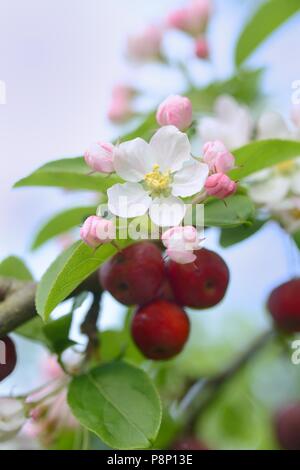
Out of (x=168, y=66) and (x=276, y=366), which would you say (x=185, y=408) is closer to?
→ (x=276, y=366)

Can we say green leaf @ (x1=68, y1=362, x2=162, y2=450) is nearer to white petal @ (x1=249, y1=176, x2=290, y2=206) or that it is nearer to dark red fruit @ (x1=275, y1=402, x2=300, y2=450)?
white petal @ (x1=249, y1=176, x2=290, y2=206)

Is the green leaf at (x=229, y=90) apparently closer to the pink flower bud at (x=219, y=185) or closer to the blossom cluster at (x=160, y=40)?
the blossom cluster at (x=160, y=40)

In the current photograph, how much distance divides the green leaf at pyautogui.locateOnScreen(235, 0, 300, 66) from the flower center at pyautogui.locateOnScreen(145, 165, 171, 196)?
67cm

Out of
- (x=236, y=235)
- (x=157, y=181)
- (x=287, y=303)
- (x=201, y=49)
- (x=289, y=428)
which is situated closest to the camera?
(x=157, y=181)

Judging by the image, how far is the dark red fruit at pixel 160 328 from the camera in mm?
1127

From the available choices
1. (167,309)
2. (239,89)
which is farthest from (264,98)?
(167,309)

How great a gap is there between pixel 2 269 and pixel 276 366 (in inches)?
42.7

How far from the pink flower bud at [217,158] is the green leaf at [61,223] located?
397mm

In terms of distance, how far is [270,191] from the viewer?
129 cm

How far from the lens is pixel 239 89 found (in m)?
1.70

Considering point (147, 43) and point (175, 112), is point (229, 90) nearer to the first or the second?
point (147, 43)

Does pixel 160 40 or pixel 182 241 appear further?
pixel 160 40

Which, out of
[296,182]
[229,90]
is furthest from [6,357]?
[229,90]

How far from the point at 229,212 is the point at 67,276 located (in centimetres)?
24
